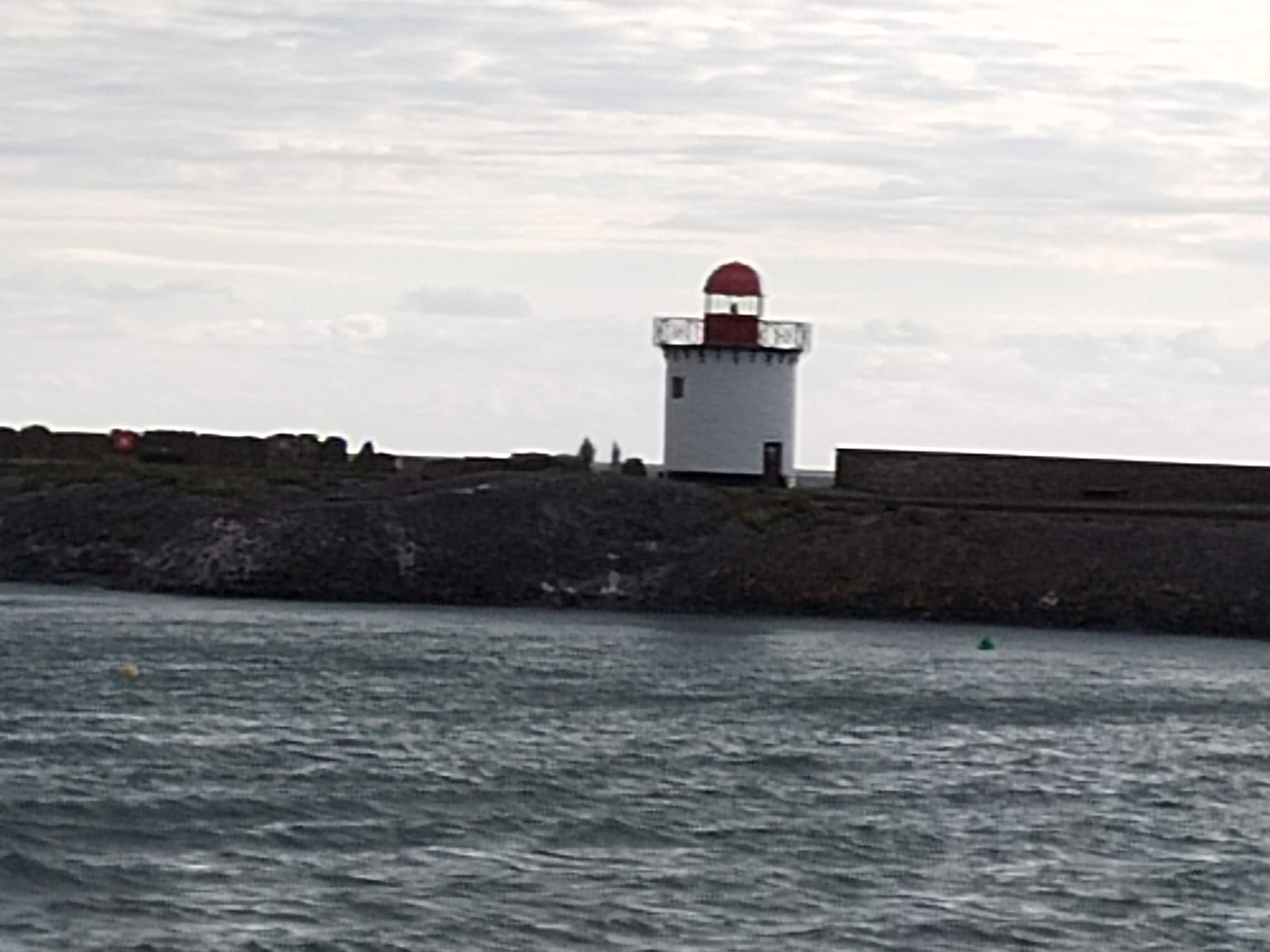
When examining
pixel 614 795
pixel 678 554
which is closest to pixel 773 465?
pixel 678 554

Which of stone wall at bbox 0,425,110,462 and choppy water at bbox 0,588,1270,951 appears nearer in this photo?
choppy water at bbox 0,588,1270,951

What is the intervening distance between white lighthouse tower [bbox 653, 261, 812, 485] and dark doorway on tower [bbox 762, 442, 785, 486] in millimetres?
15

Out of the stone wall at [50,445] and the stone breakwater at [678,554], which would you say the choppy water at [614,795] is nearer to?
the stone breakwater at [678,554]

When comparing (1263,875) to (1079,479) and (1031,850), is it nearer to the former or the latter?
(1031,850)

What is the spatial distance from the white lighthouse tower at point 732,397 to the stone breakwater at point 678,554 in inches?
154

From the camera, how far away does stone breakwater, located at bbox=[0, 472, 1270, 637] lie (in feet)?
168

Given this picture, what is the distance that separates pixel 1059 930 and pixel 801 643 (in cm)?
2424

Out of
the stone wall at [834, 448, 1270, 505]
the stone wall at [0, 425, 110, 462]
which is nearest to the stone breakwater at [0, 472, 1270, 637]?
the stone wall at [834, 448, 1270, 505]

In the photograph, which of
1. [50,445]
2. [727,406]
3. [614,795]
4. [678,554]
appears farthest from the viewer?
[50,445]

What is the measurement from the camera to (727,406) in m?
60.1

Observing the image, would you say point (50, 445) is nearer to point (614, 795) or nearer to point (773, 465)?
point (773, 465)

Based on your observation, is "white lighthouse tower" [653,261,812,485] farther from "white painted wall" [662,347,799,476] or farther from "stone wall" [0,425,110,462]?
"stone wall" [0,425,110,462]

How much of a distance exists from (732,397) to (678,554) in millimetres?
8003

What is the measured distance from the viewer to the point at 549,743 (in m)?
30.6
